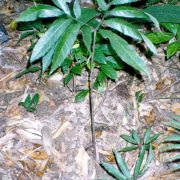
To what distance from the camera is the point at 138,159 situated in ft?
6.60

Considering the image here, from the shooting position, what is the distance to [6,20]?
117 inches

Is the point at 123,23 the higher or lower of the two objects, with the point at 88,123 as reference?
higher

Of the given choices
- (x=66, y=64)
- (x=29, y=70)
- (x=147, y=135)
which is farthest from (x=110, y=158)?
(x=29, y=70)

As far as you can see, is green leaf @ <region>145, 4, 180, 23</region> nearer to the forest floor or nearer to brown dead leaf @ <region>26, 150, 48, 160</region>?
the forest floor

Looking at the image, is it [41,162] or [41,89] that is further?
[41,89]

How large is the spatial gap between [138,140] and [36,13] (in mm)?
1109

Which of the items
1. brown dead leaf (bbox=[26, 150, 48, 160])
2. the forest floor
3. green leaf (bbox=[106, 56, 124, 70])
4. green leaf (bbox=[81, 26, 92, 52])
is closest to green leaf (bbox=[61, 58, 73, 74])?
the forest floor

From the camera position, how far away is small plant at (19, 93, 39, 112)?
228 centimetres

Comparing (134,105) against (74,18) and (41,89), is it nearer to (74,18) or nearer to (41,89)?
(41,89)

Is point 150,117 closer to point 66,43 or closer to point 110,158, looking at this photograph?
point 110,158

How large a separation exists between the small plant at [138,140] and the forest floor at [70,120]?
5 cm

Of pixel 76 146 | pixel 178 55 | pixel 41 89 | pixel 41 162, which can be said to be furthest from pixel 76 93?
pixel 178 55

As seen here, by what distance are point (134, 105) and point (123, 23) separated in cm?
100

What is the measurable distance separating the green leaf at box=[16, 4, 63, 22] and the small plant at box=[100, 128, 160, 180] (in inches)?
38.7
